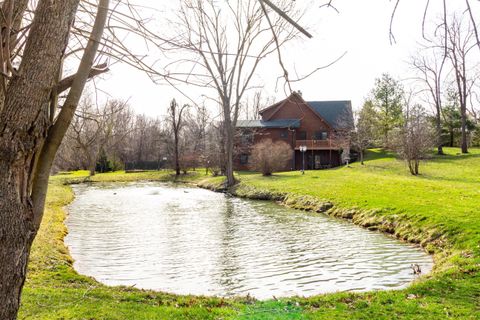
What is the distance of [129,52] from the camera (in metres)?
3.08

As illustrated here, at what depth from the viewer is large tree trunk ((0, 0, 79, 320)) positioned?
234 centimetres

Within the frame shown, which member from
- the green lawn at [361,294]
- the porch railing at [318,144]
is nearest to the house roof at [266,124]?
the porch railing at [318,144]

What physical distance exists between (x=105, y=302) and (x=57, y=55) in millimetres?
5016

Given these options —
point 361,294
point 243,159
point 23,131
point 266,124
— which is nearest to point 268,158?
point 243,159

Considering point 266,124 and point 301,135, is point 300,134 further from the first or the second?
point 266,124

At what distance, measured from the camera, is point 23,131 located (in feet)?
7.88

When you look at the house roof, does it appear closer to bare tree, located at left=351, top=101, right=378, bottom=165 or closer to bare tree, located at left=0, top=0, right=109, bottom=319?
bare tree, located at left=351, top=101, right=378, bottom=165

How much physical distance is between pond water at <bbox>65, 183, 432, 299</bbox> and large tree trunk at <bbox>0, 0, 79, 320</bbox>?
20.8 ft

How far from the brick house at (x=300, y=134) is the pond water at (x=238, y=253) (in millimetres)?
23527

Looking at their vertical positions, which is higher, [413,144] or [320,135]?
[320,135]

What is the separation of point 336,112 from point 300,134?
284 inches

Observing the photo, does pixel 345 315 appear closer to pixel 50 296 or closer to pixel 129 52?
pixel 50 296

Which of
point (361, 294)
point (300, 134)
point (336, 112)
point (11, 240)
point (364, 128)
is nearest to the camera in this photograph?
point (11, 240)

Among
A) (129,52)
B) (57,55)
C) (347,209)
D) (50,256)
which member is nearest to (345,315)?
(129,52)
